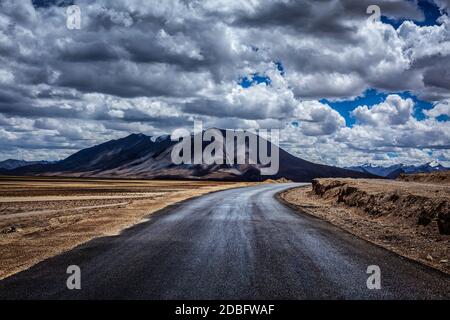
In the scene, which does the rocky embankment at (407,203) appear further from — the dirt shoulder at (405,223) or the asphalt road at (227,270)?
the asphalt road at (227,270)

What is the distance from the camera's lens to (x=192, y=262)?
10148 millimetres

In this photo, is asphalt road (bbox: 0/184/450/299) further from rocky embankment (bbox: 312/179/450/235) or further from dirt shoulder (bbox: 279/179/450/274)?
rocky embankment (bbox: 312/179/450/235)

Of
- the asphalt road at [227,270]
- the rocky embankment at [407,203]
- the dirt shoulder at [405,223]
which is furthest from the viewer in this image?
the rocky embankment at [407,203]

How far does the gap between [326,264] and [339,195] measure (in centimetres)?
2640

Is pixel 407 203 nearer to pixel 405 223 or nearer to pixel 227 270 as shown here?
pixel 405 223

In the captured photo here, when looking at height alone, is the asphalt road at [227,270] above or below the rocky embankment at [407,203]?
below

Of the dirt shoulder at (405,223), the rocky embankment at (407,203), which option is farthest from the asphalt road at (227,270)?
the rocky embankment at (407,203)

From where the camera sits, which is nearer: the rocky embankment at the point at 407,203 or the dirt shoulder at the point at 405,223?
the dirt shoulder at the point at 405,223

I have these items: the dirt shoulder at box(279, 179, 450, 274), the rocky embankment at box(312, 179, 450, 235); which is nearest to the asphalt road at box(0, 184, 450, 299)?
the dirt shoulder at box(279, 179, 450, 274)

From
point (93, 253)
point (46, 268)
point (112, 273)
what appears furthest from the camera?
point (93, 253)

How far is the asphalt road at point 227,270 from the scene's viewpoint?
7625 millimetres

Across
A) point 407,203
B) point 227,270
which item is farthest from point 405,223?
point 227,270
